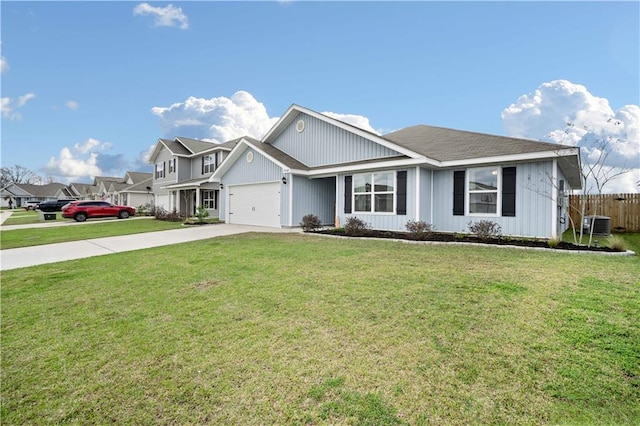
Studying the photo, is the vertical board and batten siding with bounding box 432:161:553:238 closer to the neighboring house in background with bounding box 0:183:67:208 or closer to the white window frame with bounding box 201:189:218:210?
the white window frame with bounding box 201:189:218:210

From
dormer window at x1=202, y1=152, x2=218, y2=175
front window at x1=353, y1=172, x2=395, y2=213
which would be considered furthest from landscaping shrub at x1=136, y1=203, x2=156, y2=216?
front window at x1=353, y1=172, x2=395, y2=213

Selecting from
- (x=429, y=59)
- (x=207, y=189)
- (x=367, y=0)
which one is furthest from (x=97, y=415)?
(x=207, y=189)

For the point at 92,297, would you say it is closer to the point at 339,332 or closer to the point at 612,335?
the point at 339,332

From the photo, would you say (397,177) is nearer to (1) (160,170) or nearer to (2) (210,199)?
(2) (210,199)

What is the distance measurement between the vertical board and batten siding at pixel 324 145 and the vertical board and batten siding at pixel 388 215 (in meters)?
1.22

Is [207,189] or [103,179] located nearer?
[207,189]

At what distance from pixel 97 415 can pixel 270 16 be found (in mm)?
15749

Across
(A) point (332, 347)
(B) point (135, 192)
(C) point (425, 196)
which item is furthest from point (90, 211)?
(A) point (332, 347)

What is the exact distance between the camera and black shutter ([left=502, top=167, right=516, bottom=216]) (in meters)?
10.3

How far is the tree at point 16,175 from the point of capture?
7838cm

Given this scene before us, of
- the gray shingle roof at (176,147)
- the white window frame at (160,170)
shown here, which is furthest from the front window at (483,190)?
the white window frame at (160,170)

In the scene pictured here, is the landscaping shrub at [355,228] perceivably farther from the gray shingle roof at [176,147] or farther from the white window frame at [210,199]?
the gray shingle roof at [176,147]

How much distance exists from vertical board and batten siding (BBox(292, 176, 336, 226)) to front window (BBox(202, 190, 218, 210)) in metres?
12.7

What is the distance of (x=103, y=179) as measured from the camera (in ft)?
173
